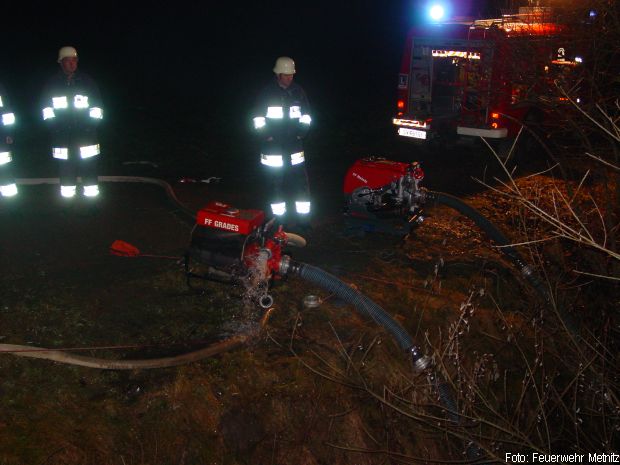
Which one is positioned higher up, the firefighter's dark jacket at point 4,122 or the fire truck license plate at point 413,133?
the firefighter's dark jacket at point 4,122

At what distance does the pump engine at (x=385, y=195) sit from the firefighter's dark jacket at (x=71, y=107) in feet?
10.3

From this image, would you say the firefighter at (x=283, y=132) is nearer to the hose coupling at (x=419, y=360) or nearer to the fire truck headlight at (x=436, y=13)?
the hose coupling at (x=419, y=360)

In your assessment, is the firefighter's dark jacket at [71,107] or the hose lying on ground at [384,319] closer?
the hose lying on ground at [384,319]

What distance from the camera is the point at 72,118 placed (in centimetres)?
674

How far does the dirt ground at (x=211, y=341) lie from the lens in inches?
148

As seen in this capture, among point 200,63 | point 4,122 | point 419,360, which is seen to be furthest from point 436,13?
point 200,63

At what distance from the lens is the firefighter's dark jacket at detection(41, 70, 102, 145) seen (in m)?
6.64

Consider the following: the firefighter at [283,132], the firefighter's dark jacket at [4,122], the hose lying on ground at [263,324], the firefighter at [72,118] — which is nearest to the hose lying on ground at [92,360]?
the hose lying on ground at [263,324]

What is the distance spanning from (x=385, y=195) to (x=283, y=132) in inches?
53.0

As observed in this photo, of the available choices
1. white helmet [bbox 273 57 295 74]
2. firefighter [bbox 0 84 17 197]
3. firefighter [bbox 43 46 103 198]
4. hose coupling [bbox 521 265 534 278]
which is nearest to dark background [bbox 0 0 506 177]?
firefighter [bbox 0 84 17 197]

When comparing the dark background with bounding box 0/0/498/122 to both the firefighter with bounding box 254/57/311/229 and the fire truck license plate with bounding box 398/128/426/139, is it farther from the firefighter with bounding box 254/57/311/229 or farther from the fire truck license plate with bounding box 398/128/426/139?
the firefighter with bounding box 254/57/311/229

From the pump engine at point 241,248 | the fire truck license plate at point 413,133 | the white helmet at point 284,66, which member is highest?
the white helmet at point 284,66

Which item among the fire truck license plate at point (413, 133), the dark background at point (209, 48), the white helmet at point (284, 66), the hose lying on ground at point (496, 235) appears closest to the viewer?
the hose lying on ground at point (496, 235)

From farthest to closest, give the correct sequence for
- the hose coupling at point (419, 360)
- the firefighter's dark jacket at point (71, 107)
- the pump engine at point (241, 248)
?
the firefighter's dark jacket at point (71, 107) → the pump engine at point (241, 248) → the hose coupling at point (419, 360)
